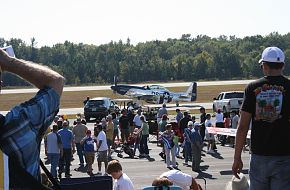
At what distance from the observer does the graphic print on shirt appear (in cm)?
423

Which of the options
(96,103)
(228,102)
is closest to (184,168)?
(228,102)

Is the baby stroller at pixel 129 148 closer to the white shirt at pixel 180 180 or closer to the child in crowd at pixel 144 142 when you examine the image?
the child in crowd at pixel 144 142

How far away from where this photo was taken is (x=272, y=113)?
4246 millimetres

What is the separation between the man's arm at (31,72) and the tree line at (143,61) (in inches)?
4379

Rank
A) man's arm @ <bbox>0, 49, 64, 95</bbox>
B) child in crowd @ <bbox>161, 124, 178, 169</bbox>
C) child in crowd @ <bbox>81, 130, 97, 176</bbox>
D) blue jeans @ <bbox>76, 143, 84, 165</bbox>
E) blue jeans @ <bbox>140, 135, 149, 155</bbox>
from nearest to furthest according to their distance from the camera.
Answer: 1. man's arm @ <bbox>0, 49, 64, 95</bbox>
2. child in crowd @ <bbox>81, 130, 97, 176</bbox>
3. child in crowd @ <bbox>161, 124, 178, 169</bbox>
4. blue jeans @ <bbox>76, 143, 84, 165</bbox>
5. blue jeans @ <bbox>140, 135, 149, 155</bbox>

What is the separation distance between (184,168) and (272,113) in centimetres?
1485

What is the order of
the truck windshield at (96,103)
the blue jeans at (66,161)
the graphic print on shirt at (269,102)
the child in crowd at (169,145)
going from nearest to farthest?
the graphic print on shirt at (269,102)
the blue jeans at (66,161)
the child in crowd at (169,145)
the truck windshield at (96,103)

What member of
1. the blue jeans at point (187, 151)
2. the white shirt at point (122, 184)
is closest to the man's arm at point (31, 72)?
the white shirt at point (122, 184)

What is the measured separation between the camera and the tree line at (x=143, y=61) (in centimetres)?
12294

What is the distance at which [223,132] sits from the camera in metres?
20.7

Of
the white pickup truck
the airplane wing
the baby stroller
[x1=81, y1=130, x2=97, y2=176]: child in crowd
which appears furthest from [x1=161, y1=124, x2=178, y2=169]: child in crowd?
the airplane wing

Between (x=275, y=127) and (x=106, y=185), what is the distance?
1328 millimetres

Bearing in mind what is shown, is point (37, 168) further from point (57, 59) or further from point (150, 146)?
point (57, 59)

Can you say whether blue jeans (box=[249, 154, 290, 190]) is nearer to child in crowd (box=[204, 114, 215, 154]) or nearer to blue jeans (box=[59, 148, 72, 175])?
blue jeans (box=[59, 148, 72, 175])
